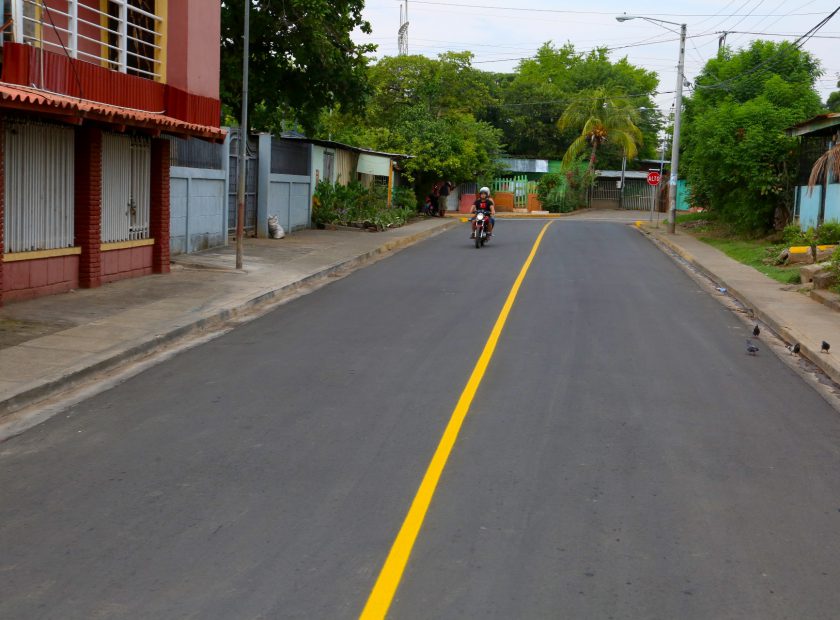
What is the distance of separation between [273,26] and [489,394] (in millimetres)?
19891

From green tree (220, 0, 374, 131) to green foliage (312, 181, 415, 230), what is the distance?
3491 millimetres

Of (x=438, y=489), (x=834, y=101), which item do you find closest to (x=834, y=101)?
(x=834, y=101)

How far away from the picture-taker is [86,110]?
13586 millimetres

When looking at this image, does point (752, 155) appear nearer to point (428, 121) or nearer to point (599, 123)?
point (428, 121)

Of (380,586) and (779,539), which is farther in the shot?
(779,539)

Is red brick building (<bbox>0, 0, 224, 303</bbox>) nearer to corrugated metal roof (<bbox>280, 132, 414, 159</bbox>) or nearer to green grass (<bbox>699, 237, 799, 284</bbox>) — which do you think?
corrugated metal roof (<bbox>280, 132, 414, 159</bbox>)

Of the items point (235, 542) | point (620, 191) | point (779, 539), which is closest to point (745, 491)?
point (779, 539)

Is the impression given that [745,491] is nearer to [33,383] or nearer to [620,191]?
[33,383]

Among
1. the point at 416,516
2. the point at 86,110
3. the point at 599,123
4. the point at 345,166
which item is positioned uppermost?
the point at 599,123

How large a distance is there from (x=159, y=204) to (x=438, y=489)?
13682 mm

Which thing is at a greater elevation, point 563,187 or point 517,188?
point 563,187

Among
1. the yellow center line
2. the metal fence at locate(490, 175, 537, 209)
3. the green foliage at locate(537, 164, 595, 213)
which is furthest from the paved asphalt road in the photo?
the metal fence at locate(490, 175, 537, 209)

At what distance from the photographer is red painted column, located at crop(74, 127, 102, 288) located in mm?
16031

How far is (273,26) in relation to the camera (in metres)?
26.7
